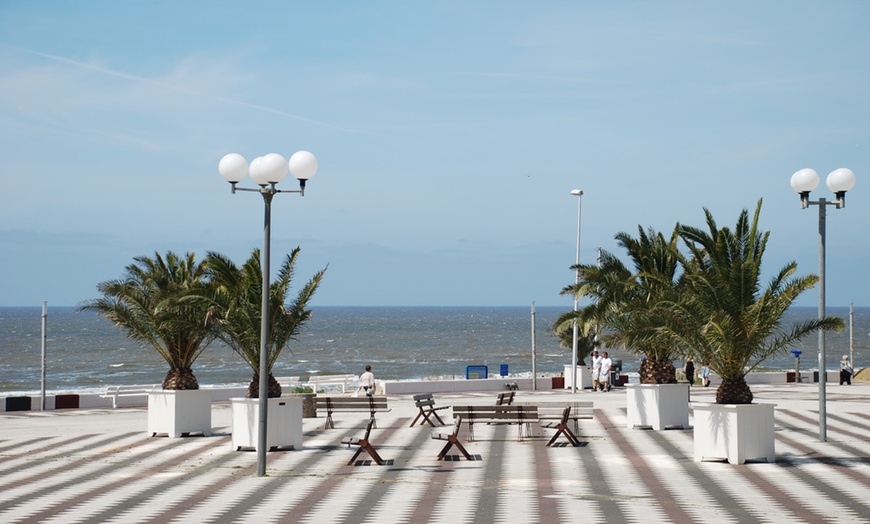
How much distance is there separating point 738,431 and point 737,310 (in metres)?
1.95

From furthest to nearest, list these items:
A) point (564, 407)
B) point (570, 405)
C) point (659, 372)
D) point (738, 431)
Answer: point (564, 407), point (659, 372), point (570, 405), point (738, 431)

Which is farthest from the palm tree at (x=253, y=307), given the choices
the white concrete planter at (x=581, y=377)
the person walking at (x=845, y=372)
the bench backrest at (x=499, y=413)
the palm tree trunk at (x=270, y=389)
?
the person walking at (x=845, y=372)

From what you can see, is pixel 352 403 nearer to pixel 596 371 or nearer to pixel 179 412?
pixel 179 412

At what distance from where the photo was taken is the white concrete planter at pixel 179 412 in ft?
74.1

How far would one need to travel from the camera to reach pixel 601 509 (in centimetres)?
1371

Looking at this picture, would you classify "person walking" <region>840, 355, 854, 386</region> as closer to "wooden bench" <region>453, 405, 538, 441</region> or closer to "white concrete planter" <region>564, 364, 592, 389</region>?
"white concrete planter" <region>564, 364, 592, 389</region>

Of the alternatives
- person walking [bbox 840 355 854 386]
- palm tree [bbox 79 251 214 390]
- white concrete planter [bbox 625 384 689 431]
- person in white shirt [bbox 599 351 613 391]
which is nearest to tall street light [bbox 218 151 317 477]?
palm tree [bbox 79 251 214 390]

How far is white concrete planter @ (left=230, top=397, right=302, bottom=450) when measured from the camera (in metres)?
19.6

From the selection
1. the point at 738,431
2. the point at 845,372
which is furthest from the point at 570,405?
the point at 845,372

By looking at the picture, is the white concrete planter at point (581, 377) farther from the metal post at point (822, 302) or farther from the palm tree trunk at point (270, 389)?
the palm tree trunk at point (270, 389)

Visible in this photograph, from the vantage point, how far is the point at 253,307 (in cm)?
1978

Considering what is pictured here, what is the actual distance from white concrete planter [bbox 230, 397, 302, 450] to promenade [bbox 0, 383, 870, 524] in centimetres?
24

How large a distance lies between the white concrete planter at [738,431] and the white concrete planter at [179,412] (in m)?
10.3

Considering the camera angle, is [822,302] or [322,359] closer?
[822,302]
